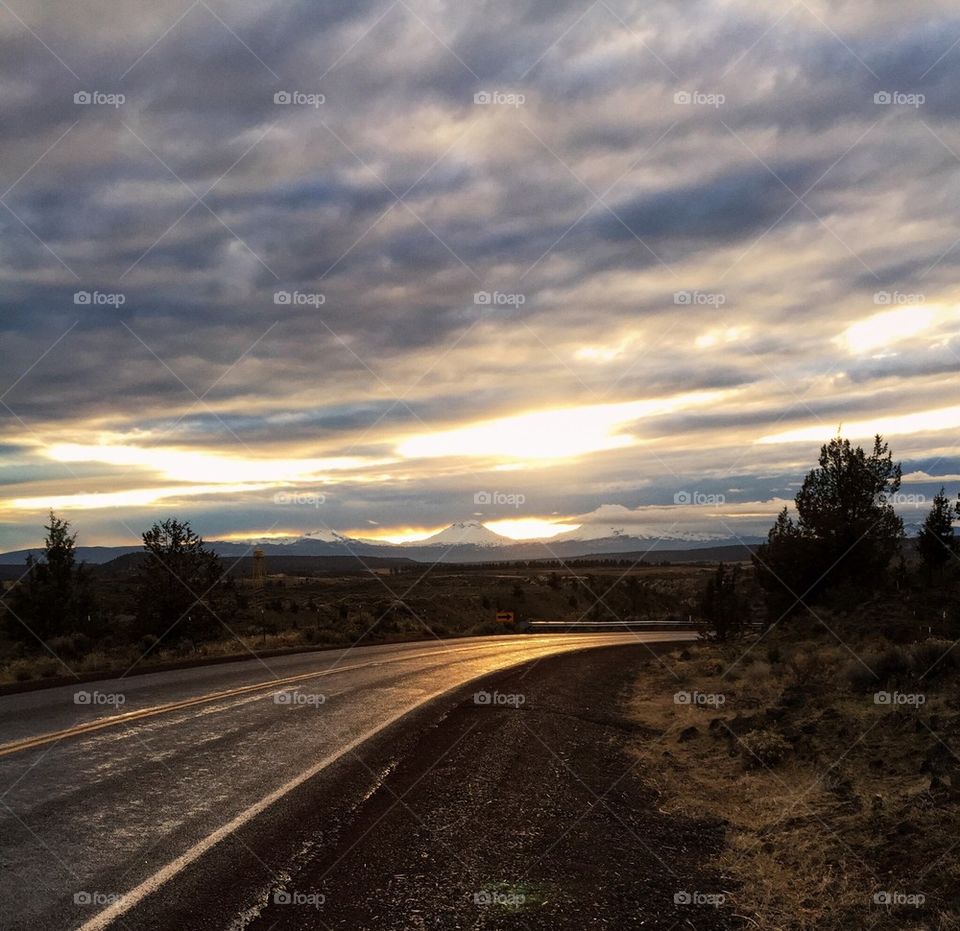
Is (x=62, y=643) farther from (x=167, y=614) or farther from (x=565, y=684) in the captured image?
(x=565, y=684)

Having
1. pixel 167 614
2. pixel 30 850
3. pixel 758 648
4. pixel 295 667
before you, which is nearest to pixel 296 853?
pixel 30 850

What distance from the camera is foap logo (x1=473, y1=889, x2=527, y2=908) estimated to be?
19.6 ft

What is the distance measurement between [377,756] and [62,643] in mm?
24290

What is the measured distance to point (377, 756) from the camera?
10.9 meters

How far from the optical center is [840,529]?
108 ft

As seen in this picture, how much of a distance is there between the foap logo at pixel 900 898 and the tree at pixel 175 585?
27.7 m

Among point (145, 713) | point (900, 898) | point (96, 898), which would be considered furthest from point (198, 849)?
point (145, 713)

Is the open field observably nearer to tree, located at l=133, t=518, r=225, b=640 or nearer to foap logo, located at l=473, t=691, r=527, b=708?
tree, located at l=133, t=518, r=225, b=640

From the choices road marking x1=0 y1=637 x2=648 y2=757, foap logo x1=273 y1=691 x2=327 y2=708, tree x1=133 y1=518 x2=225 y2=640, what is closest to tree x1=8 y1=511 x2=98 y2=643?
tree x1=133 y1=518 x2=225 y2=640

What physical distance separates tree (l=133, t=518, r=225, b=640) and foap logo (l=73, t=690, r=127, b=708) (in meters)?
14.7

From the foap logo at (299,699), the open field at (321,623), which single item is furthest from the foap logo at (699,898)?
the open field at (321,623)

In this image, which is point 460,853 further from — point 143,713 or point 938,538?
point 938,538

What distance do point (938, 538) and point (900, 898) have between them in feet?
125

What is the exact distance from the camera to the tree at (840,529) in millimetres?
32656
